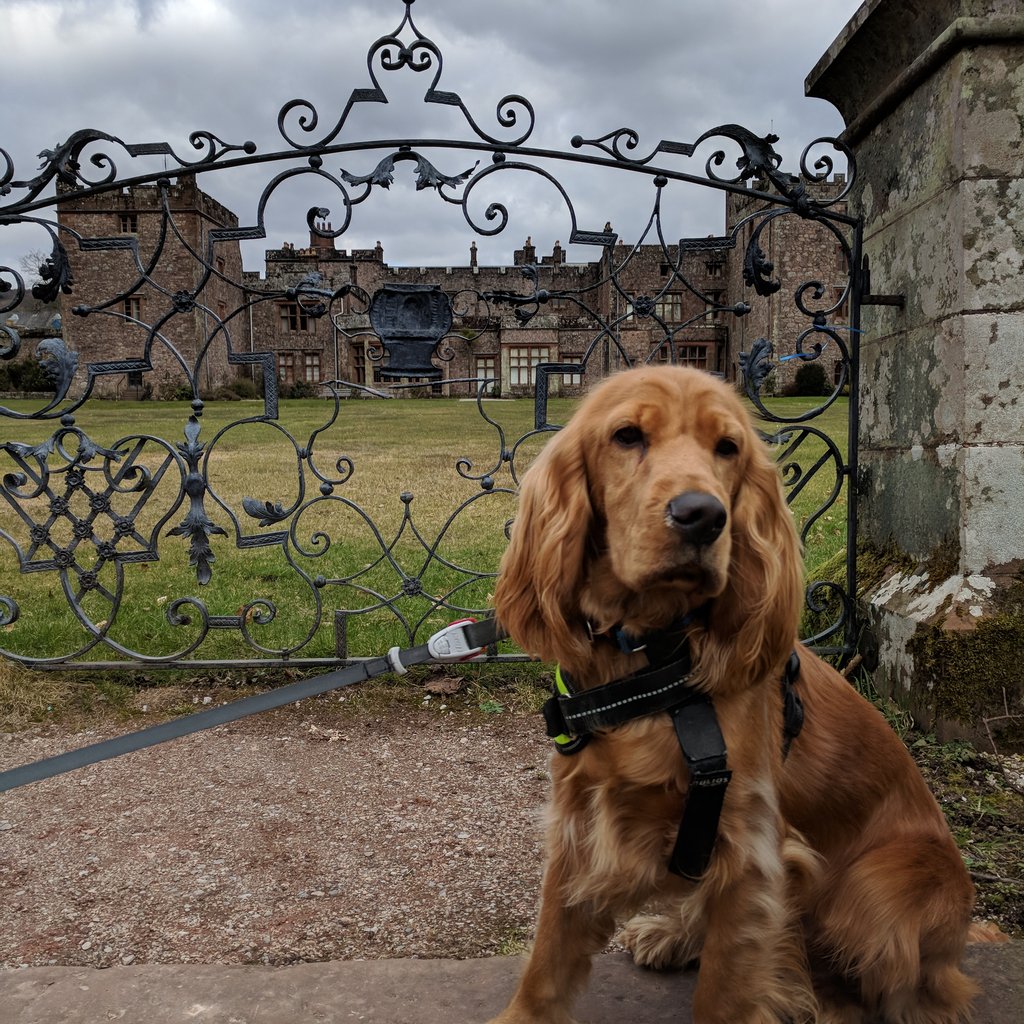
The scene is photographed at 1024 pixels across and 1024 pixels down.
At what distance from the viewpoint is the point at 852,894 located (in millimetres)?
1769

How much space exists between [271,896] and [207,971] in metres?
0.56

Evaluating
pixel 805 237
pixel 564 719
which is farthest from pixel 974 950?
pixel 805 237

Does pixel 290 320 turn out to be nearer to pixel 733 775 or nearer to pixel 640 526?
pixel 640 526

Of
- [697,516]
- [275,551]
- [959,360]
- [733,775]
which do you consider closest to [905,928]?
[733,775]

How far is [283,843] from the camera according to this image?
2779 millimetres

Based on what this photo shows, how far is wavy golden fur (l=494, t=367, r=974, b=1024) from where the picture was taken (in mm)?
1635

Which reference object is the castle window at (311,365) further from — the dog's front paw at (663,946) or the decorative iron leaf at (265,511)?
the dog's front paw at (663,946)

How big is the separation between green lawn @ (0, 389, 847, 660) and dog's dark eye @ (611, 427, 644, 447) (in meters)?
1.50

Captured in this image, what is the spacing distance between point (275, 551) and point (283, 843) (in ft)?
14.8

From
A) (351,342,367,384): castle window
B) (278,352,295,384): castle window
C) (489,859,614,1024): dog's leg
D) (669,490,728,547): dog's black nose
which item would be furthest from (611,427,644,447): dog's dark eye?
(278,352,295,384): castle window

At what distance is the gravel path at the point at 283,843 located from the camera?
2.28 metres

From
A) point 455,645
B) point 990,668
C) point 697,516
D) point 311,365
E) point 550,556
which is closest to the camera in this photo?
point 697,516

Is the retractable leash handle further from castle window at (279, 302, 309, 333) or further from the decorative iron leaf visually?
castle window at (279, 302, 309, 333)

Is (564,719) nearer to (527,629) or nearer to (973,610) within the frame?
(527,629)
